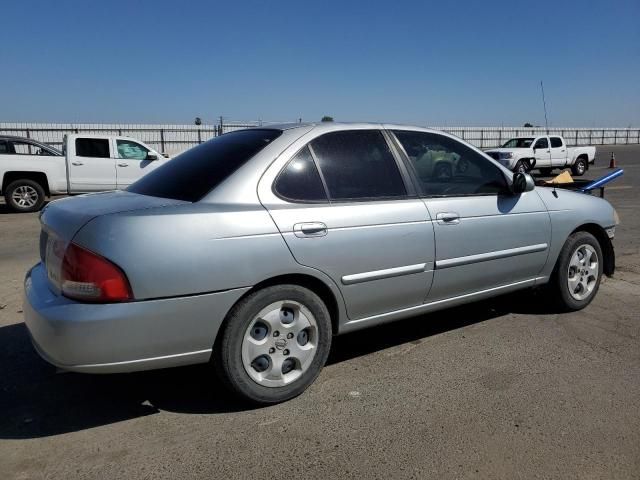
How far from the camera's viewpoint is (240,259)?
291 cm

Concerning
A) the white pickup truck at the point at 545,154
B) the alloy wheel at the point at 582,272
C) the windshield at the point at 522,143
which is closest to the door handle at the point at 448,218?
the alloy wheel at the point at 582,272

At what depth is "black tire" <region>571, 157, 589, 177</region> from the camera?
2420 centimetres

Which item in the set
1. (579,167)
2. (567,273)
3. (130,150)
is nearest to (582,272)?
(567,273)

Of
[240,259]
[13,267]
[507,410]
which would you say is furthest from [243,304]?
[13,267]

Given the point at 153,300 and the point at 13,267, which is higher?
the point at 153,300

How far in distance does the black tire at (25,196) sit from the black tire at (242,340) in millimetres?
11212

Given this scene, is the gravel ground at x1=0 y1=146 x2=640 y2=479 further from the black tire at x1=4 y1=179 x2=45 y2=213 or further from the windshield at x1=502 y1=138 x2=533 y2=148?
the windshield at x1=502 y1=138 x2=533 y2=148

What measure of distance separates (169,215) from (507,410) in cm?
213

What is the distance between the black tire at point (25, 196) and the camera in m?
12.2

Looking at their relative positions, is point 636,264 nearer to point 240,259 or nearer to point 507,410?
point 507,410

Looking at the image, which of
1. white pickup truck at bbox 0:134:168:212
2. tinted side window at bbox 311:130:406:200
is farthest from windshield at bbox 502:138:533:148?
Answer: tinted side window at bbox 311:130:406:200

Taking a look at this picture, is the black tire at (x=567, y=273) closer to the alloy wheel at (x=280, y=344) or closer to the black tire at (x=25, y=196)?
the alloy wheel at (x=280, y=344)

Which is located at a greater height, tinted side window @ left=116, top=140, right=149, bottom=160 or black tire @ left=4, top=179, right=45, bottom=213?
tinted side window @ left=116, top=140, right=149, bottom=160

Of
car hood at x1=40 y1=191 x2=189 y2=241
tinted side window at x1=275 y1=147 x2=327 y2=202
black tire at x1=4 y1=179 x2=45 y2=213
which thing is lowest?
black tire at x1=4 y1=179 x2=45 y2=213
